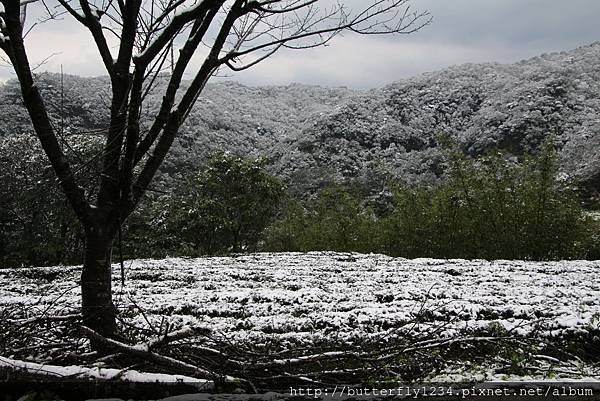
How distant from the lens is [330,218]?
20359 mm

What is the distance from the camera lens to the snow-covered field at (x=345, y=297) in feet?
16.2

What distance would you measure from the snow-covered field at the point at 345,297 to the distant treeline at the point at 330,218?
3.03 metres

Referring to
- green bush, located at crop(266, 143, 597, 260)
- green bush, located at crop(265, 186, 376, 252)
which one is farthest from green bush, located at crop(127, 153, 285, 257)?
green bush, located at crop(266, 143, 597, 260)

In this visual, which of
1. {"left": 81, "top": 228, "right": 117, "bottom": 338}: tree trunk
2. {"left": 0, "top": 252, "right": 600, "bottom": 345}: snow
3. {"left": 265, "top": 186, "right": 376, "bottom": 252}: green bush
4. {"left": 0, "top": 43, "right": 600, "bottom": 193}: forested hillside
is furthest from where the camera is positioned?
{"left": 0, "top": 43, "right": 600, "bottom": 193}: forested hillside

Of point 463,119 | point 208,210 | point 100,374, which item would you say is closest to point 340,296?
point 100,374

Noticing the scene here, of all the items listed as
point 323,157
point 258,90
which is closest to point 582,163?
point 323,157

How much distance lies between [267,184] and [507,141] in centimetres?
2557

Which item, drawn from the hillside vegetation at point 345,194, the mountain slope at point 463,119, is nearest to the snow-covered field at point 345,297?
the hillside vegetation at point 345,194

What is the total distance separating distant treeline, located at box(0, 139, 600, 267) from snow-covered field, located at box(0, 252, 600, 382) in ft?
9.95

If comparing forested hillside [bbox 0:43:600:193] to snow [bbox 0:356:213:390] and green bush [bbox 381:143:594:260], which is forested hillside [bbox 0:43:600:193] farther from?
snow [bbox 0:356:213:390]

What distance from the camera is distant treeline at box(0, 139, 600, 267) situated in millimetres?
14703

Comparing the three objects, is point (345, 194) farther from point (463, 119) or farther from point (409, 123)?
point (463, 119)

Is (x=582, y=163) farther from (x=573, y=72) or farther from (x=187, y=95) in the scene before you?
(x=187, y=95)

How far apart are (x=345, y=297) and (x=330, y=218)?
12.9m
